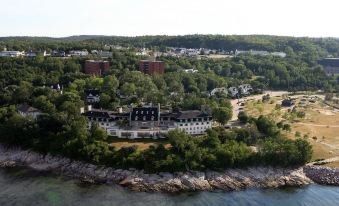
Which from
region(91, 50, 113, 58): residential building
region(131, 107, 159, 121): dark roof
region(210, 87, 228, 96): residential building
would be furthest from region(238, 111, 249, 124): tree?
region(91, 50, 113, 58): residential building

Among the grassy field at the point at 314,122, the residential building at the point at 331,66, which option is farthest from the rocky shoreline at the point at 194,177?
the residential building at the point at 331,66

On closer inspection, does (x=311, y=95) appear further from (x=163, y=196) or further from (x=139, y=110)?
(x=163, y=196)

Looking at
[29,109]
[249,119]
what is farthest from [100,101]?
[249,119]

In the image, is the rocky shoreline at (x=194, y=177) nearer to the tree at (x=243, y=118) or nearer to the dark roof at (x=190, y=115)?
the dark roof at (x=190, y=115)

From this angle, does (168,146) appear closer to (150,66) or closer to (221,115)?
(221,115)

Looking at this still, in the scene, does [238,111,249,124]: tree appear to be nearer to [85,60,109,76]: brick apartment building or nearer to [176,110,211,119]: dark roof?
[176,110,211,119]: dark roof

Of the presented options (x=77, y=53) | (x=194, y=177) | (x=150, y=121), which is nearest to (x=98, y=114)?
(x=150, y=121)
